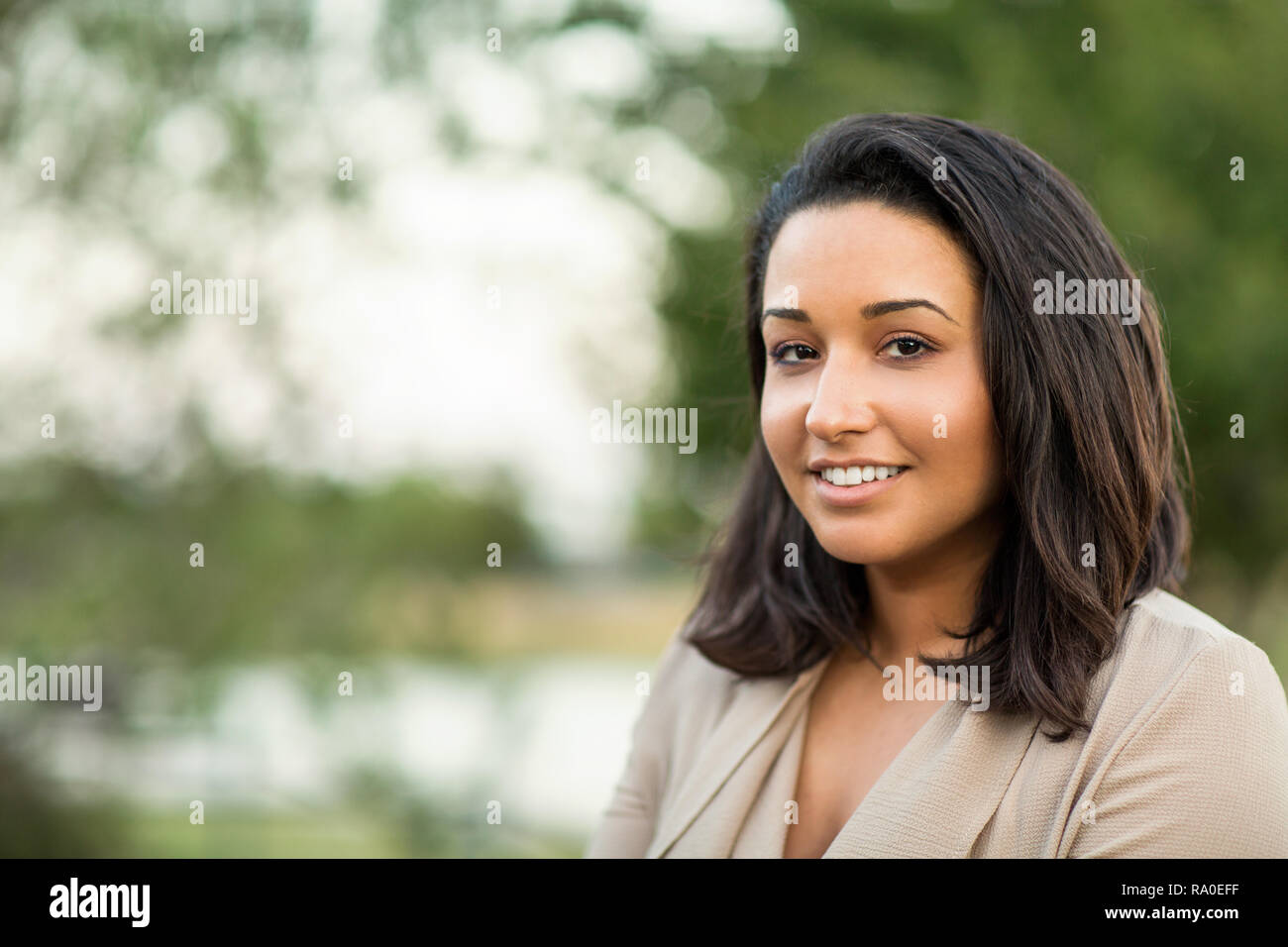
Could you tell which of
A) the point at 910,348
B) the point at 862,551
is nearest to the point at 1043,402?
the point at 910,348

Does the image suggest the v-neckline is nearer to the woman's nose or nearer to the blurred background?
the woman's nose

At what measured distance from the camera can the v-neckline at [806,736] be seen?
177cm

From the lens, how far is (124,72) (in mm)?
6133

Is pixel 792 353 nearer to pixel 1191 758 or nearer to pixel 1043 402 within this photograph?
pixel 1043 402

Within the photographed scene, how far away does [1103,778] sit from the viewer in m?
1.61

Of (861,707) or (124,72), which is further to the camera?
(124,72)

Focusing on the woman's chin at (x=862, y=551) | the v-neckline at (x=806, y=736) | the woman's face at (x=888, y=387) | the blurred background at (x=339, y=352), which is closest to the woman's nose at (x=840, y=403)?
the woman's face at (x=888, y=387)

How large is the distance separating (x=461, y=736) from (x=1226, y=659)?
6.44 metres

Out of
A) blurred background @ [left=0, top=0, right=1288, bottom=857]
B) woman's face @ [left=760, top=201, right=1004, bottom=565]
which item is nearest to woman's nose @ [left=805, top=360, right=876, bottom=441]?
woman's face @ [left=760, top=201, right=1004, bottom=565]

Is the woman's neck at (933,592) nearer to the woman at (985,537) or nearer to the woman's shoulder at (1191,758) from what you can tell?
the woman at (985,537)

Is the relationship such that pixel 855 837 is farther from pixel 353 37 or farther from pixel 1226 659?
pixel 353 37

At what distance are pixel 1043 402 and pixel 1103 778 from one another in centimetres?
55

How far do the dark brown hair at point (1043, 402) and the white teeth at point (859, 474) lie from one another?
18 cm
